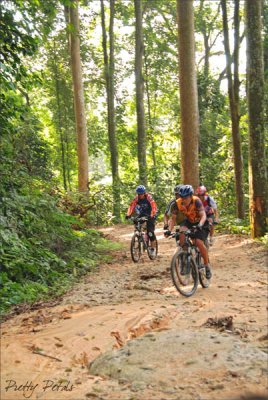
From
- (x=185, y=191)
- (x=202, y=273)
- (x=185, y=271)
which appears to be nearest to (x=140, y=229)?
(x=202, y=273)

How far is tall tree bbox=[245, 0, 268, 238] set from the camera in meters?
11.6

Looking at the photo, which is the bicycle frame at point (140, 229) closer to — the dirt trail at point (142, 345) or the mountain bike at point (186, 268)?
the dirt trail at point (142, 345)

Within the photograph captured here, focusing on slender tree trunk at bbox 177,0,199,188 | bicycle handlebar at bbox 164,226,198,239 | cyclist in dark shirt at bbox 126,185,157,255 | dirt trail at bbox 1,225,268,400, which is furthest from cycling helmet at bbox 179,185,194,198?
slender tree trunk at bbox 177,0,199,188

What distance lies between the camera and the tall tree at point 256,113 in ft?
38.2

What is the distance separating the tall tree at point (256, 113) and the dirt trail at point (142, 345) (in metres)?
3.85

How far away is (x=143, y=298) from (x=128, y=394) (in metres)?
3.49

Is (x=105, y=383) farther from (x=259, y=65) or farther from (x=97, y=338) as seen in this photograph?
(x=259, y=65)

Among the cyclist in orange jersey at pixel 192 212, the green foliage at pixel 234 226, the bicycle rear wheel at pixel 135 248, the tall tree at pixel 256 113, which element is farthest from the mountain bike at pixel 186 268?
the green foliage at pixel 234 226

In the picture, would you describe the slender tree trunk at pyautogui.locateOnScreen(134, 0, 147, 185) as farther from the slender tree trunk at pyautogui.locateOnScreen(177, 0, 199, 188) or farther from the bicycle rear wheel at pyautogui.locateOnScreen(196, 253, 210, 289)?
the bicycle rear wheel at pyautogui.locateOnScreen(196, 253, 210, 289)

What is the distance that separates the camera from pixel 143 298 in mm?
7348

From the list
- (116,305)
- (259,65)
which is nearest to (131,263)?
(116,305)

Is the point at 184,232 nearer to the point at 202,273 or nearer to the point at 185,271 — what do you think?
the point at 185,271

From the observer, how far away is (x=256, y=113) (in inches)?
465

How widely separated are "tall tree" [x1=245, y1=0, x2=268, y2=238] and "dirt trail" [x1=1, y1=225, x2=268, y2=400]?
12.6 ft
